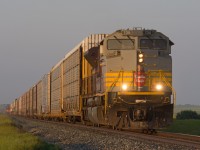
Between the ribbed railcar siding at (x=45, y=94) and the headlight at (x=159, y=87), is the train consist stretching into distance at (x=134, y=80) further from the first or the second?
the ribbed railcar siding at (x=45, y=94)

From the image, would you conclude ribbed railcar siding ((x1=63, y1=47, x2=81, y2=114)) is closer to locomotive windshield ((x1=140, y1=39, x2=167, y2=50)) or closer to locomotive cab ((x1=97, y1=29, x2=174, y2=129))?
locomotive cab ((x1=97, y1=29, x2=174, y2=129))

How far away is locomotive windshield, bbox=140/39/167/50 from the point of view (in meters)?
18.0

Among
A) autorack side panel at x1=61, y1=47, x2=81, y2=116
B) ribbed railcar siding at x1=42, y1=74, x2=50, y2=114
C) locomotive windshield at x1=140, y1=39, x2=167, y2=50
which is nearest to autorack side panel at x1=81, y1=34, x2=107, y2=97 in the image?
autorack side panel at x1=61, y1=47, x2=81, y2=116

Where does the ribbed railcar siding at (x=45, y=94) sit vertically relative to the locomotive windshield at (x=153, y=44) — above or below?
below

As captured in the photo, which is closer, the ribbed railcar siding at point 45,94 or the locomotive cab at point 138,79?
the locomotive cab at point 138,79

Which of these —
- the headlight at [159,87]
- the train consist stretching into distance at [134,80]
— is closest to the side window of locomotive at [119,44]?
the train consist stretching into distance at [134,80]

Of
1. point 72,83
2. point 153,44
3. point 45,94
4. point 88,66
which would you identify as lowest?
point 45,94

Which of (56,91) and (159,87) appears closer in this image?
(159,87)

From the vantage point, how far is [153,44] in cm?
1800

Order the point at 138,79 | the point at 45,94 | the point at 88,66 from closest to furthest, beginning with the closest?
the point at 138,79
the point at 88,66
the point at 45,94

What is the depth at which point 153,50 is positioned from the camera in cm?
1783

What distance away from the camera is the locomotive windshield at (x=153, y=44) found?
18.0 m

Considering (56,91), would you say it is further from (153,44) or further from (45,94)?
(153,44)

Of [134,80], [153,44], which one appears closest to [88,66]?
[153,44]
